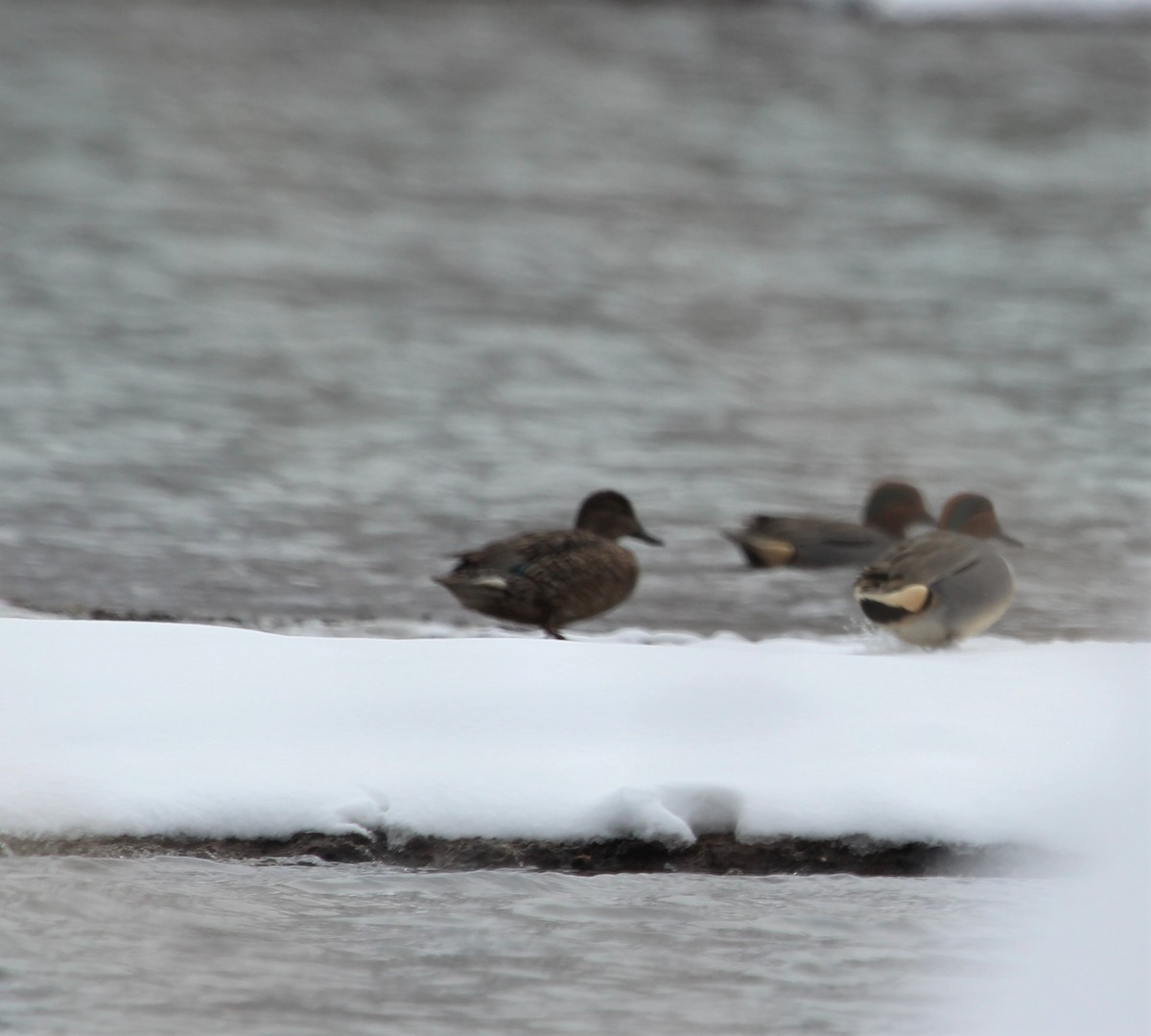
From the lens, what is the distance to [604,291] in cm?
1227

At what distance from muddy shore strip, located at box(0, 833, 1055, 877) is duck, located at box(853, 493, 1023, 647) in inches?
43.8

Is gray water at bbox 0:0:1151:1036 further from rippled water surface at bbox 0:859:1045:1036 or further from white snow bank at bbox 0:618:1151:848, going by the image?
white snow bank at bbox 0:618:1151:848

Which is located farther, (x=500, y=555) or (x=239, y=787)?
(x=500, y=555)

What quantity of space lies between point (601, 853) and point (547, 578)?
62.7 inches

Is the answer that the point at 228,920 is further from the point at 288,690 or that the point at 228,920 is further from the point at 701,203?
the point at 701,203

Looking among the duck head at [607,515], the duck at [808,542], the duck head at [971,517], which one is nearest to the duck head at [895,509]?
the duck at [808,542]

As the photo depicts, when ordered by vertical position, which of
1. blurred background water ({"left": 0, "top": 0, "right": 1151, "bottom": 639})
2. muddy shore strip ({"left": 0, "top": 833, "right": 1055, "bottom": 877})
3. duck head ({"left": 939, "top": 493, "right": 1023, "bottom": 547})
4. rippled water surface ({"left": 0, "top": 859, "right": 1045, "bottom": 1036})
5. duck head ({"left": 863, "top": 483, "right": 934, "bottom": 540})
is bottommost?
rippled water surface ({"left": 0, "top": 859, "right": 1045, "bottom": 1036})

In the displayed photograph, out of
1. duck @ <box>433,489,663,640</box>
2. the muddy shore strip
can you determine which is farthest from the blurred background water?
the muddy shore strip

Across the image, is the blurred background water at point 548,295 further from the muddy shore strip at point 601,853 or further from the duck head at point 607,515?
the muddy shore strip at point 601,853

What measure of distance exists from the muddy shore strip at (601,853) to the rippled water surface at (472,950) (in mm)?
35

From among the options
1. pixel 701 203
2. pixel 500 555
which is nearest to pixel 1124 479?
pixel 500 555

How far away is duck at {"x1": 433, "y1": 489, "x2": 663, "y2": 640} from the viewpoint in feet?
15.6

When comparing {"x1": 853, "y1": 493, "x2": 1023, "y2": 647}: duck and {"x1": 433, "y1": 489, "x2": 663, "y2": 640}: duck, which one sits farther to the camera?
{"x1": 433, "y1": 489, "x2": 663, "y2": 640}: duck

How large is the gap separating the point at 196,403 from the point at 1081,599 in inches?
197
